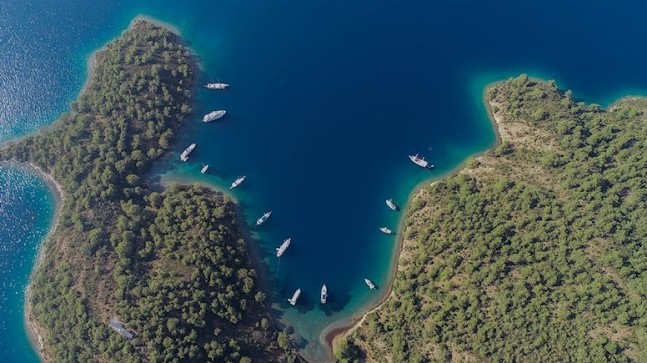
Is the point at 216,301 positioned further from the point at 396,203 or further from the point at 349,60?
the point at 349,60

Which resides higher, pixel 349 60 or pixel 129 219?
pixel 349 60

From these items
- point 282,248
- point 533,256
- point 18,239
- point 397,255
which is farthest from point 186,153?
point 533,256

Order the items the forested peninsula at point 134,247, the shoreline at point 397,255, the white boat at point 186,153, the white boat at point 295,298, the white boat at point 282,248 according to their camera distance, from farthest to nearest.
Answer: the white boat at point 186,153, the white boat at point 282,248, the white boat at point 295,298, the shoreline at point 397,255, the forested peninsula at point 134,247

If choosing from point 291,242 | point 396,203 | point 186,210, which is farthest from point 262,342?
point 396,203

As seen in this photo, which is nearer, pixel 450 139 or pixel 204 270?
pixel 204 270

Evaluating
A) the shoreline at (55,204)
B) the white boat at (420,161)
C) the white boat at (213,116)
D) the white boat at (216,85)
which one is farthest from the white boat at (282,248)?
the shoreline at (55,204)

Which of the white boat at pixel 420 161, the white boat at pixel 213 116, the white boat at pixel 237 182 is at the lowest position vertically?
the white boat at pixel 237 182

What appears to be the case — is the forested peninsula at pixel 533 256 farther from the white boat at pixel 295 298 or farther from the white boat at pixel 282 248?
the white boat at pixel 282 248
